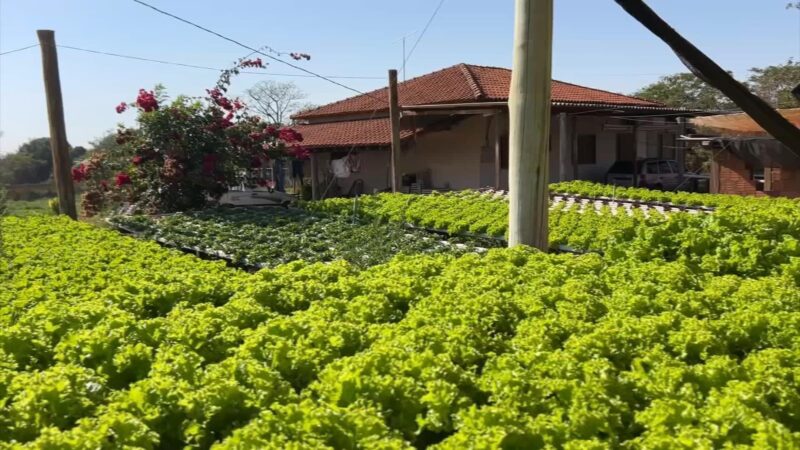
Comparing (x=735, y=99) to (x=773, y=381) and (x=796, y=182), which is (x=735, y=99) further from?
(x=796, y=182)

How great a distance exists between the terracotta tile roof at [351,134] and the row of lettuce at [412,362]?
19.3 meters

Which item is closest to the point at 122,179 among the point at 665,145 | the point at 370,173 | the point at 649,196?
the point at 649,196

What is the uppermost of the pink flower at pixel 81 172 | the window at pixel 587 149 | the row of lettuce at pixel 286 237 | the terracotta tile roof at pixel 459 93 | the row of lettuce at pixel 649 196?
the terracotta tile roof at pixel 459 93

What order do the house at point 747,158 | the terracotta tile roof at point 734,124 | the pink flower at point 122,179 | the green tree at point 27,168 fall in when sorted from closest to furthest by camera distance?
the terracotta tile roof at point 734,124 → the pink flower at point 122,179 → the house at point 747,158 → the green tree at point 27,168

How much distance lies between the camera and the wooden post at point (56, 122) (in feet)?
42.4

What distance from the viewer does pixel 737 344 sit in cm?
395

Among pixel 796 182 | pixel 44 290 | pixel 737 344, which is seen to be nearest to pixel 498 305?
pixel 737 344

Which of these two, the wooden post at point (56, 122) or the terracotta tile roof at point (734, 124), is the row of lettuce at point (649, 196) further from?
the wooden post at point (56, 122)

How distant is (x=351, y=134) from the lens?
89.7 ft

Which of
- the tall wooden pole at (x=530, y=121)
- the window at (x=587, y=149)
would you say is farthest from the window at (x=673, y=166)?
the tall wooden pole at (x=530, y=121)

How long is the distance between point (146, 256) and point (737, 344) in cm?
647

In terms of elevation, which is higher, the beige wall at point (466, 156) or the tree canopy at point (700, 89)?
the tree canopy at point (700, 89)

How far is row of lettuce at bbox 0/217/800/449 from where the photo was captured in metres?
2.64

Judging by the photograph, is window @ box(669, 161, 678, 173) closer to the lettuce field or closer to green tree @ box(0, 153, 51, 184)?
the lettuce field
